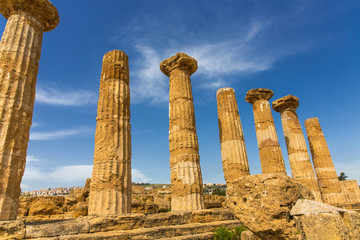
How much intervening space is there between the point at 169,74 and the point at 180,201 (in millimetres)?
6387

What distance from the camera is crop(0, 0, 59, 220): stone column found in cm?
546

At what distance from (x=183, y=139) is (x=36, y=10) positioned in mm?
6827

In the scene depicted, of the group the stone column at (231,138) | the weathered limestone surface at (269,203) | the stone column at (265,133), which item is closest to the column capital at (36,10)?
the weathered limestone surface at (269,203)

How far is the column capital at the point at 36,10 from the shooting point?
6.87 m

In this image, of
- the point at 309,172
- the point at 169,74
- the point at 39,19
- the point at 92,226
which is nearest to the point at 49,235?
the point at 92,226

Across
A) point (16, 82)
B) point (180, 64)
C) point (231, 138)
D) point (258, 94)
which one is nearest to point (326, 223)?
point (16, 82)

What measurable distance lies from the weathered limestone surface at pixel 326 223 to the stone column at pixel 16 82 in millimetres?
5946

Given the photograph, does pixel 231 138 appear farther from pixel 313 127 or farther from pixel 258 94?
pixel 313 127

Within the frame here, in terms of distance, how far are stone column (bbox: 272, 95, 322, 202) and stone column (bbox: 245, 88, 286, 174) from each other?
252 centimetres

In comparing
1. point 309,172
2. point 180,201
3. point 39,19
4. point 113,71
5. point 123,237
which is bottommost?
point 123,237

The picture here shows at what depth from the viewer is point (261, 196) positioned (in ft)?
13.5

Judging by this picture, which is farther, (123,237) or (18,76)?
(18,76)

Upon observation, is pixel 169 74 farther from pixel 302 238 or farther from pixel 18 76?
pixel 302 238

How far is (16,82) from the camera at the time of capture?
6168 mm
